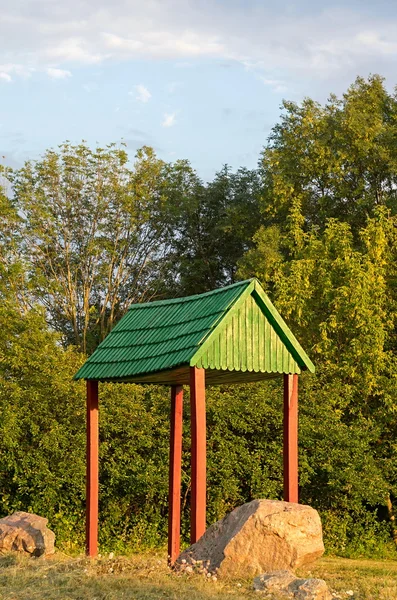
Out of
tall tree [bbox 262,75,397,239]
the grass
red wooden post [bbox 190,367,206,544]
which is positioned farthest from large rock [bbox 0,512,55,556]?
tall tree [bbox 262,75,397,239]

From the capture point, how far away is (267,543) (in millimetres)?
8125

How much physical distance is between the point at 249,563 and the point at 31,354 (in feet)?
29.2

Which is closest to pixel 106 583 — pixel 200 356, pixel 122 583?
pixel 122 583

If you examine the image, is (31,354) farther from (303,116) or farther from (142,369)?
(303,116)

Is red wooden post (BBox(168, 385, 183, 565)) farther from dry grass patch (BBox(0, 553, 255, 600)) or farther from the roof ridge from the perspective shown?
dry grass patch (BBox(0, 553, 255, 600))

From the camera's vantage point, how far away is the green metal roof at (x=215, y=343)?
9.08 m

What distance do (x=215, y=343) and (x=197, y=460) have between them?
1206mm

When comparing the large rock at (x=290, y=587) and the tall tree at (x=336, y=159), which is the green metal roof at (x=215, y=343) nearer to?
the large rock at (x=290, y=587)

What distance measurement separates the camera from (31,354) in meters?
16.1

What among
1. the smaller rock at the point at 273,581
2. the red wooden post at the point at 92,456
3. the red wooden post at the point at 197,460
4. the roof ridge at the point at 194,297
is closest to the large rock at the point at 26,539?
the red wooden post at the point at 92,456

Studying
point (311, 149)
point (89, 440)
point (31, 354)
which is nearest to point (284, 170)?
point (311, 149)

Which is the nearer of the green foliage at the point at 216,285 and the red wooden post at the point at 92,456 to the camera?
the red wooden post at the point at 92,456

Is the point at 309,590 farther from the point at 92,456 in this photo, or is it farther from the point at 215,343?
the point at 92,456

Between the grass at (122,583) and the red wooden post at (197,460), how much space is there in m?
0.54
